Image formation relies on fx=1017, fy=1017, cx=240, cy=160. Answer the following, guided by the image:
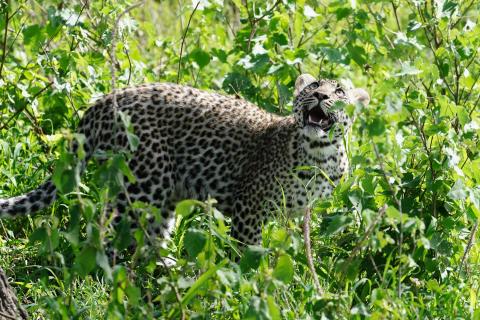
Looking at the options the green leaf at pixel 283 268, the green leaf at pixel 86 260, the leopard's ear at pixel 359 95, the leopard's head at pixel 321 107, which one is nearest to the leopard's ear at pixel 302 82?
the leopard's head at pixel 321 107

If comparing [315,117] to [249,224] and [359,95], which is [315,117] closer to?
[359,95]

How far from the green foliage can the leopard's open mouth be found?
397mm

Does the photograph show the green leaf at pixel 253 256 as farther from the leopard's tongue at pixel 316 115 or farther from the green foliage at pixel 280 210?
the leopard's tongue at pixel 316 115

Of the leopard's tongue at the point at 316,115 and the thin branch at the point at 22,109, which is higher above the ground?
the leopard's tongue at the point at 316,115

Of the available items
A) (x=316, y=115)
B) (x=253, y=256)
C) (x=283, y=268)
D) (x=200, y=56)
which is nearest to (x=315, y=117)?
(x=316, y=115)

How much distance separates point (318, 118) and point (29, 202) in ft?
7.00

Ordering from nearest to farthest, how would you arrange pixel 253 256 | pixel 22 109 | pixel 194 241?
1. pixel 194 241
2. pixel 253 256
3. pixel 22 109

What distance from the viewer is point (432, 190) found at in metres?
6.33

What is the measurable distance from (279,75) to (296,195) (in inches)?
62.7

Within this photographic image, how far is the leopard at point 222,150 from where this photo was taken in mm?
7246

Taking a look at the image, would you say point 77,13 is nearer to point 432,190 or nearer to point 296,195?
point 296,195

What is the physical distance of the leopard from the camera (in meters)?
7.25

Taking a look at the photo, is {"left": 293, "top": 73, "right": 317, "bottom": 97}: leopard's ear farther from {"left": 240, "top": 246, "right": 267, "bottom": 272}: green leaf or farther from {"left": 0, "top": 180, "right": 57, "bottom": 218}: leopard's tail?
{"left": 240, "top": 246, "right": 267, "bottom": 272}: green leaf

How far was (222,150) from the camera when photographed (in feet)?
25.4
